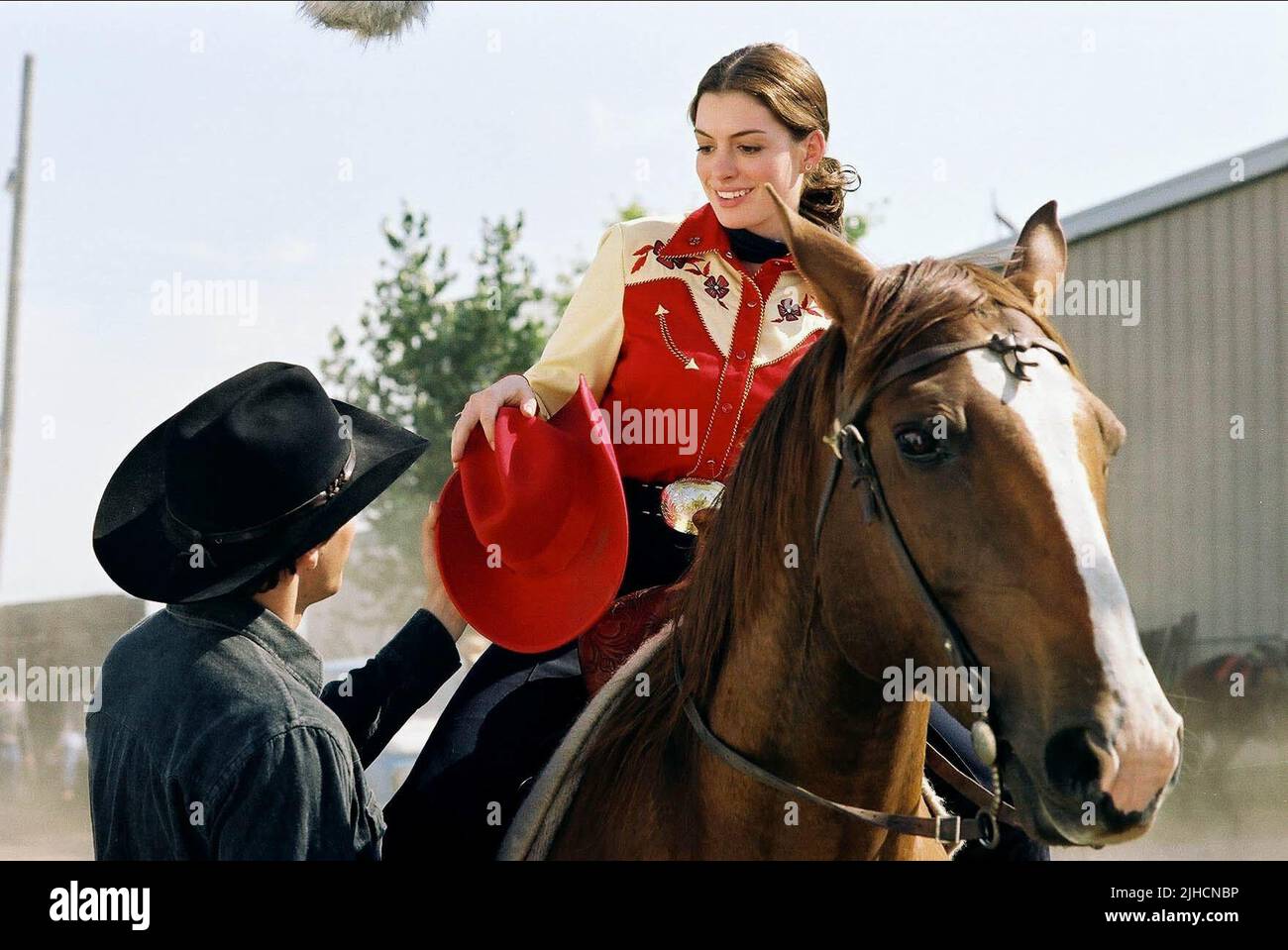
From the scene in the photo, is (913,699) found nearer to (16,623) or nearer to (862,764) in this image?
(862,764)

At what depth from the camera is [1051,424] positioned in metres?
1.97

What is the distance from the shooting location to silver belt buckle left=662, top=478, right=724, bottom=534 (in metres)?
2.95

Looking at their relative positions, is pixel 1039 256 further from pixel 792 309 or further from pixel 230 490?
pixel 230 490

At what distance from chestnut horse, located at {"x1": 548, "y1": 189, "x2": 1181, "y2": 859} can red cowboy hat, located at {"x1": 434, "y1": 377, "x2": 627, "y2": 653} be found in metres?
0.26

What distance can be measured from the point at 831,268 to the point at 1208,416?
9.07 meters

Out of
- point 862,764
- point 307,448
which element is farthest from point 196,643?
point 862,764

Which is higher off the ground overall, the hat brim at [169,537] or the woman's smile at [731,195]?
the woman's smile at [731,195]

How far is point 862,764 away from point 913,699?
0.15 m

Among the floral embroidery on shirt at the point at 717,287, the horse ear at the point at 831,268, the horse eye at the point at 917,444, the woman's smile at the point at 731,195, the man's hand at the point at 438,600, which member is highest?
the woman's smile at the point at 731,195

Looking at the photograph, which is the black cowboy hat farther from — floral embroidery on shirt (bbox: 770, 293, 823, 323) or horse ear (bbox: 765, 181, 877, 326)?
floral embroidery on shirt (bbox: 770, 293, 823, 323)

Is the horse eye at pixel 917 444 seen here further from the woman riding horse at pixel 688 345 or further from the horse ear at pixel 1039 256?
the woman riding horse at pixel 688 345

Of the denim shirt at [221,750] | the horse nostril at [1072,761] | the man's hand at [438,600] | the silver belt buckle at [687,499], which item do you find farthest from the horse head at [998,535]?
the man's hand at [438,600]

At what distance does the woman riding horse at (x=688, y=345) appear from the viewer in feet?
9.61

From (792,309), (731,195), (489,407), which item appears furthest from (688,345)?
(489,407)
